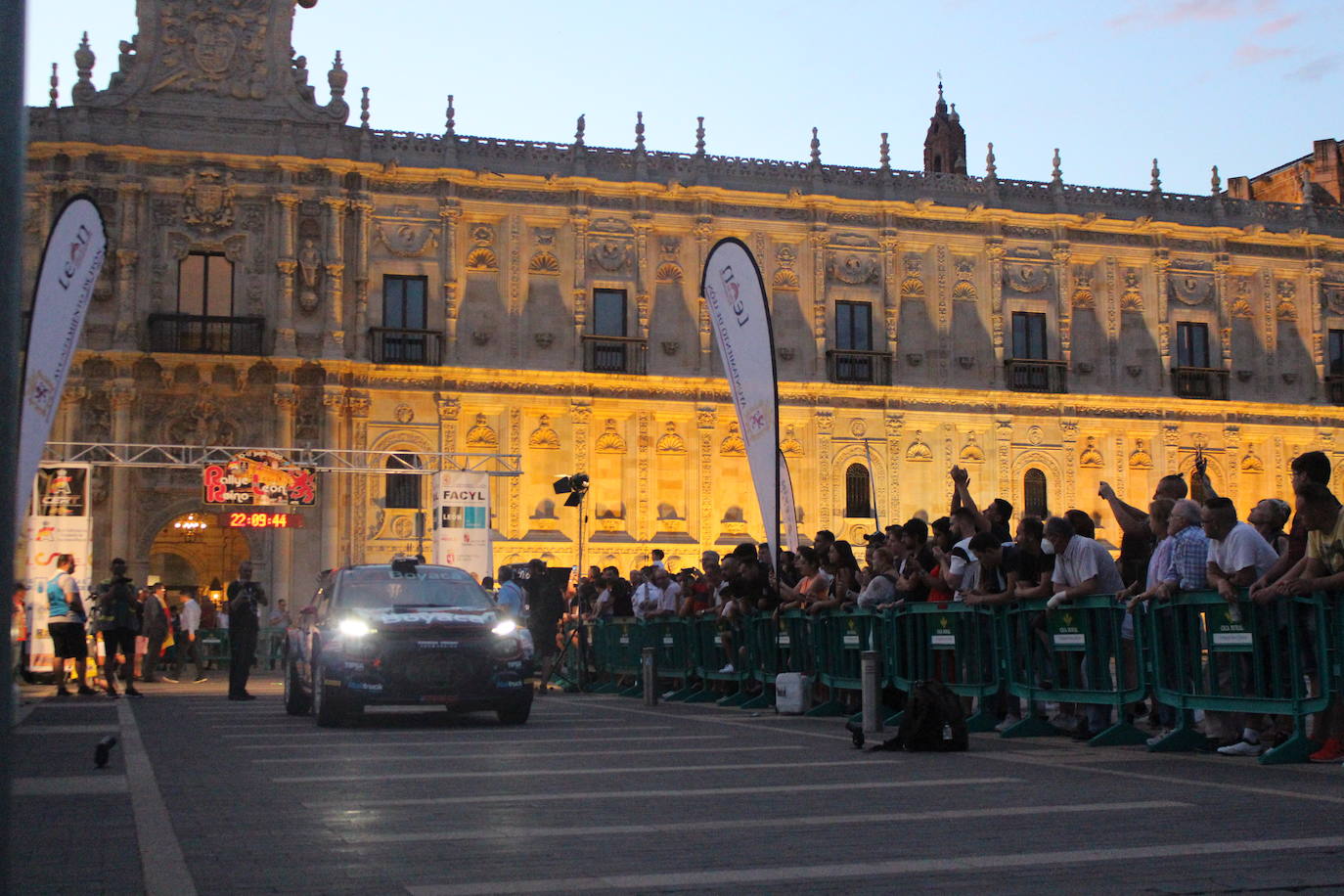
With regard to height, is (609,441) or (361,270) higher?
(361,270)

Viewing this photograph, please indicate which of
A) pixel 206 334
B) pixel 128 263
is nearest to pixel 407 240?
pixel 206 334

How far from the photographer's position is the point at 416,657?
47.1 feet

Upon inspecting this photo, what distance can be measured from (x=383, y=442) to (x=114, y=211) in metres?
8.16

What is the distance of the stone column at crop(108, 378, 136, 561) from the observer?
119ft

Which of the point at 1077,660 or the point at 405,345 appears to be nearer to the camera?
the point at 1077,660

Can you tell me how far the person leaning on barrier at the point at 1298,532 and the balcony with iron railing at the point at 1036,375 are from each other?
3364 cm

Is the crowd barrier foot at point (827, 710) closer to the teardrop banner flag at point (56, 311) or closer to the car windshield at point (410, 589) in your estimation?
the car windshield at point (410, 589)

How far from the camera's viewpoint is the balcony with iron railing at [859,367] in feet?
138

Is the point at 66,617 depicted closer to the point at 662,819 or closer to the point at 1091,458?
the point at 662,819

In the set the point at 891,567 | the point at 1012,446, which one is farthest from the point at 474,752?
the point at 1012,446

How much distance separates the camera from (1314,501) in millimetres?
9500

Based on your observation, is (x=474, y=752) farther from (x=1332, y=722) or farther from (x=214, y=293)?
(x=214, y=293)

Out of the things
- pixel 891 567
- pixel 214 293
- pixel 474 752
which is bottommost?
pixel 474 752

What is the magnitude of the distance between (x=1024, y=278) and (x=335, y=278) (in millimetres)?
18502
